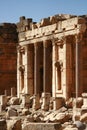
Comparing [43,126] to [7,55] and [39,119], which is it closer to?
[39,119]

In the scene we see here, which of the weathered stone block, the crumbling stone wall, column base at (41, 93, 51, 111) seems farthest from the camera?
the crumbling stone wall

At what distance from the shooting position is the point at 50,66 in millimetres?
30531

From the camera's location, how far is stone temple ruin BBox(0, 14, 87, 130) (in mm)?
26125

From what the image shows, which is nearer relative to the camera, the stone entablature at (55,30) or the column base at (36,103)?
the stone entablature at (55,30)

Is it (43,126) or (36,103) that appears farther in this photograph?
(36,103)

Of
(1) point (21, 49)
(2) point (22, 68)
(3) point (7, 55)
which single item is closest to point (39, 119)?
(2) point (22, 68)

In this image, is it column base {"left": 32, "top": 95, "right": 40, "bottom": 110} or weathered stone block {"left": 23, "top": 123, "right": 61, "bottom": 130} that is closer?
weathered stone block {"left": 23, "top": 123, "right": 61, "bottom": 130}

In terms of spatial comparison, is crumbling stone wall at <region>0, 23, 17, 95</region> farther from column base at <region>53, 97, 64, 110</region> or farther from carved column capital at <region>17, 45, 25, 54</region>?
column base at <region>53, 97, 64, 110</region>

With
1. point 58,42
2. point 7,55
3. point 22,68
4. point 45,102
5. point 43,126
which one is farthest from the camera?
point 7,55

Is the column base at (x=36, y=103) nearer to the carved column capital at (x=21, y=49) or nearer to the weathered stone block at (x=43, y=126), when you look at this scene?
the carved column capital at (x=21, y=49)

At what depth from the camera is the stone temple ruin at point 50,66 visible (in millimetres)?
26125

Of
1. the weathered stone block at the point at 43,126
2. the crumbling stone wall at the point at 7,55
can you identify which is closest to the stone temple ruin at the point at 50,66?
the crumbling stone wall at the point at 7,55

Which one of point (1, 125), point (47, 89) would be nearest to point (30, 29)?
point (47, 89)

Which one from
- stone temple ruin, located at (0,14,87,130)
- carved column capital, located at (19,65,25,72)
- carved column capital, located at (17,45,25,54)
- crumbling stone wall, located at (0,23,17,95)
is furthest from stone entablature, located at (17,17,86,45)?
crumbling stone wall, located at (0,23,17,95)
